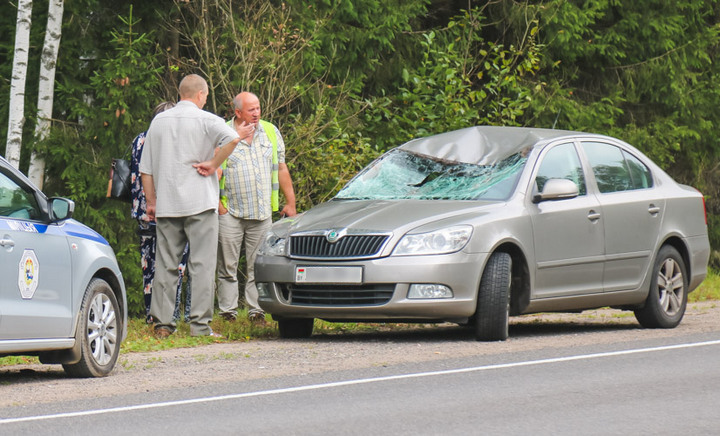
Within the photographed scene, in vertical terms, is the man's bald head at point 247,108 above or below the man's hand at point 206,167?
above

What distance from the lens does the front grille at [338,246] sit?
399 inches

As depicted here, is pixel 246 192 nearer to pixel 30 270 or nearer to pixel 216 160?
pixel 216 160

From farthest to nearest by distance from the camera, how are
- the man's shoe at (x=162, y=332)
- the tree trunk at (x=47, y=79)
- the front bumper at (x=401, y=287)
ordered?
the tree trunk at (x=47, y=79) < the man's shoe at (x=162, y=332) < the front bumper at (x=401, y=287)

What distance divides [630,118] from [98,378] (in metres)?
15.3

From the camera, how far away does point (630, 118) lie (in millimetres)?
22516

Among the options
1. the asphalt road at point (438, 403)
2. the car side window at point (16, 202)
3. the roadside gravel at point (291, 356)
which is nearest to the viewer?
the asphalt road at point (438, 403)

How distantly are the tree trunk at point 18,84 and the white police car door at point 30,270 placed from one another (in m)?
7.81

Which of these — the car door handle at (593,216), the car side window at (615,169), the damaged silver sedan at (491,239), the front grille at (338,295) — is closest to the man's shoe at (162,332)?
the damaged silver sedan at (491,239)

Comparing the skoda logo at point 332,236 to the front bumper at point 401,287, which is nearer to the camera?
the front bumper at point 401,287

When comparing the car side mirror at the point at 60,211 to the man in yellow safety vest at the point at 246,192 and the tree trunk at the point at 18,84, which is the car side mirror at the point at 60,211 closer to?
the man in yellow safety vest at the point at 246,192

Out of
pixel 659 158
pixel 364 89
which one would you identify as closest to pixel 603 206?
pixel 364 89

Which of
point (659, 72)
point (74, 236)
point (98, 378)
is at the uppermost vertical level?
point (659, 72)

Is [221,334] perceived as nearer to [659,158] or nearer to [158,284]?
[158,284]

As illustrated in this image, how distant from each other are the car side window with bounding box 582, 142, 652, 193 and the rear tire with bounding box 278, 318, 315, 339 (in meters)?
2.75
